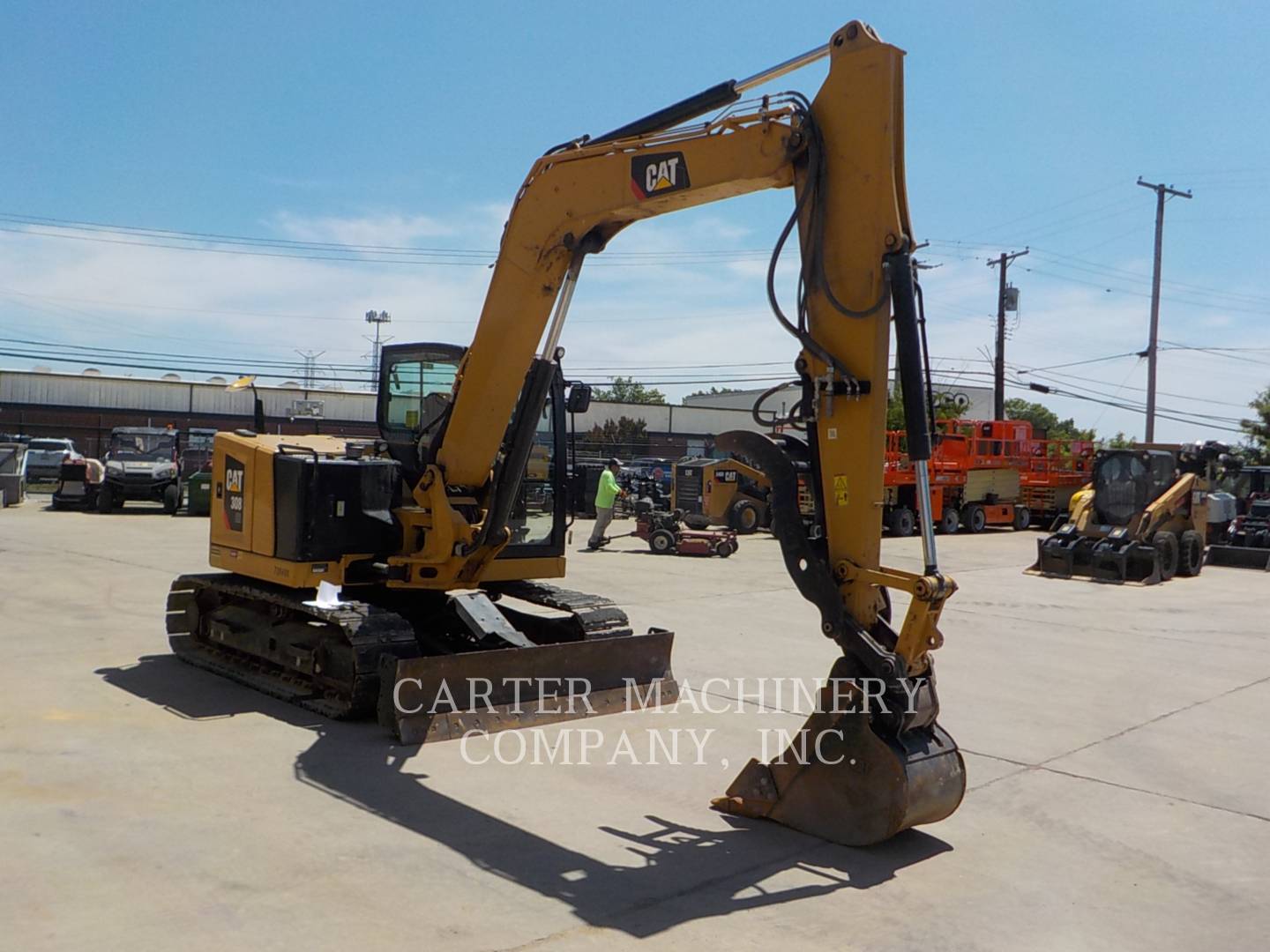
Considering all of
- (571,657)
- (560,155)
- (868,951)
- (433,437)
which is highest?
(560,155)

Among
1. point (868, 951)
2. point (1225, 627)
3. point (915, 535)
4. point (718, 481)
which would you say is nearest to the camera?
point (868, 951)

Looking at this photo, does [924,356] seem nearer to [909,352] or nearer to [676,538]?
[909,352]

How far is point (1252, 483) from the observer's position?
86.0ft

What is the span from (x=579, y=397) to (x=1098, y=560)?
13707 mm

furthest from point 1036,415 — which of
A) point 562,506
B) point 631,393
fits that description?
point 562,506

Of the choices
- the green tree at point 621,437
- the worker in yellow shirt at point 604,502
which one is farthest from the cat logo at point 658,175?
the green tree at point 621,437

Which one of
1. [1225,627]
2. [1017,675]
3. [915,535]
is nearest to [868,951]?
[1017,675]

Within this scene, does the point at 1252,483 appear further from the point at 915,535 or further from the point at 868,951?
the point at 868,951

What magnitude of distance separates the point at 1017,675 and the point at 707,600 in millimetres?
4955

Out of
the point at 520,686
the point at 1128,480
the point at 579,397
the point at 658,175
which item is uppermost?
the point at 658,175

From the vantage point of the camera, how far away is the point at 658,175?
6492mm

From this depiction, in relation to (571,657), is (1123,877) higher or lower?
lower

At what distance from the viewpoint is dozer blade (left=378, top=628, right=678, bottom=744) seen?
7.25m

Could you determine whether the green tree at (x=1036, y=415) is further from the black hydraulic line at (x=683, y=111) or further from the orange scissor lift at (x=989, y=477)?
the black hydraulic line at (x=683, y=111)
